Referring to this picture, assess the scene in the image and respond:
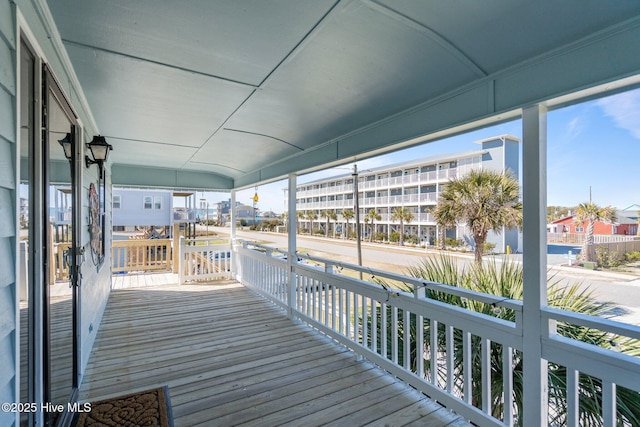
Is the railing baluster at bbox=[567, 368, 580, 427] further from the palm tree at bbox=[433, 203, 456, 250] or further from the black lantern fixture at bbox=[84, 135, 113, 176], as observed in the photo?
the black lantern fixture at bbox=[84, 135, 113, 176]

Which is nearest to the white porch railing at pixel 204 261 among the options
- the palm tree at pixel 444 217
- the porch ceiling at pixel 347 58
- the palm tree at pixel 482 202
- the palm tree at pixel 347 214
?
the porch ceiling at pixel 347 58

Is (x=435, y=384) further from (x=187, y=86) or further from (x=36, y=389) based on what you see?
(x=187, y=86)

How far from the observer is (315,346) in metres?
3.42

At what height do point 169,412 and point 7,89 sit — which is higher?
point 7,89

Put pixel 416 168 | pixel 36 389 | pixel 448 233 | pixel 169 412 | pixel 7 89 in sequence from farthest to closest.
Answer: pixel 416 168, pixel 448 233, pixel 169 412, pixel 36 389, pixel 7 89

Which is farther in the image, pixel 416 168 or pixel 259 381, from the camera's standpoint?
pixel 416 168

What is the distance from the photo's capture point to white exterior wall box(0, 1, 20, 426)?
100 centimetres

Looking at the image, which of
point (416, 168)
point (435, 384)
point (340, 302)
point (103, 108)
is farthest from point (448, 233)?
point (103, 108)

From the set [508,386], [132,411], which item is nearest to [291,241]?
[132,411]

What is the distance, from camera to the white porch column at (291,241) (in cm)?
433

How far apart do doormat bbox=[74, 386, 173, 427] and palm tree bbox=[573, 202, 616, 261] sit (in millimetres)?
4431

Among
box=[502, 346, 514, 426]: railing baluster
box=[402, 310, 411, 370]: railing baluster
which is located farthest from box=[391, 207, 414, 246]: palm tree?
box=[502, 346, 514, 426]: railing baluster

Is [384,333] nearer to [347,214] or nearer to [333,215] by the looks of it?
[347,214]

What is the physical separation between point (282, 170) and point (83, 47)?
2.89m
